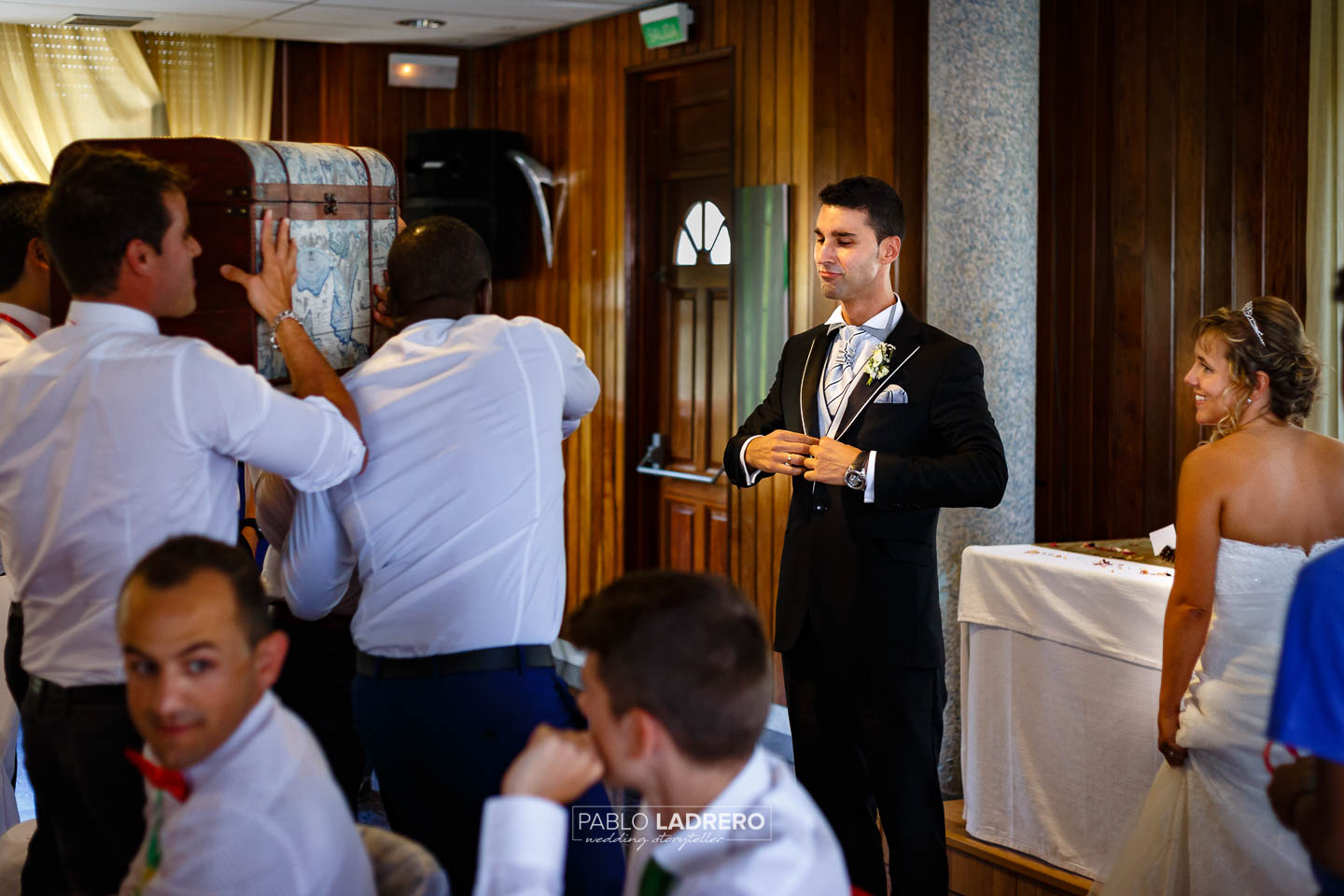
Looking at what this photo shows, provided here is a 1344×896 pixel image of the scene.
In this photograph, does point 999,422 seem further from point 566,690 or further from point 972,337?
point 566,690

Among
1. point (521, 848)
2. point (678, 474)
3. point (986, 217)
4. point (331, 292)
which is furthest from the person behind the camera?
point (678, 474)

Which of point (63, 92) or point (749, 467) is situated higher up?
point (63, 92)

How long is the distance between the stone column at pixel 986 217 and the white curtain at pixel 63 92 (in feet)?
12.9

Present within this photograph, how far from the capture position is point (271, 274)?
225cm

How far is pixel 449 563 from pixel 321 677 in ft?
2.27

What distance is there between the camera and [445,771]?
2.18m

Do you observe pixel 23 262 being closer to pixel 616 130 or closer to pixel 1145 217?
pixel 1145 217

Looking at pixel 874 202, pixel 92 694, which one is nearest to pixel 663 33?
pixel 874 202

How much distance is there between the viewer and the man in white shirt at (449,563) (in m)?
2.17

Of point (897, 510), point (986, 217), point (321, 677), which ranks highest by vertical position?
point (986, 217)

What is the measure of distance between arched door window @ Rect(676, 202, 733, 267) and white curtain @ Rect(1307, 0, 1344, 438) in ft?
7.67

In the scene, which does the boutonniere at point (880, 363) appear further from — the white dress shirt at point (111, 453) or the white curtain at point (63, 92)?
the white curtain at point (63, 92)

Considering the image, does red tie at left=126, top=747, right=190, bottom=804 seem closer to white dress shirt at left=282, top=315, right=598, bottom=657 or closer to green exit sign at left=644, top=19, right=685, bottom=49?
white dress shirt at left=282, top=315, right=598, bottom=657

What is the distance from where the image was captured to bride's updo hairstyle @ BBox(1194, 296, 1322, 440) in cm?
267
